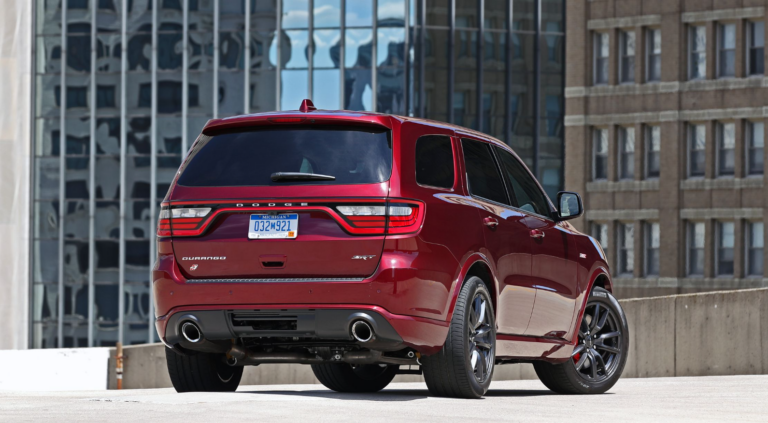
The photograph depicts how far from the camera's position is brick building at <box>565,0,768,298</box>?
5419 centimetres

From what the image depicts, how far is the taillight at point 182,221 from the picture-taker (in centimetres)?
895

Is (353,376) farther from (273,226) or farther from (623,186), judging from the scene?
(623,186)

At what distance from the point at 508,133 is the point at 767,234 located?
31.5 ft

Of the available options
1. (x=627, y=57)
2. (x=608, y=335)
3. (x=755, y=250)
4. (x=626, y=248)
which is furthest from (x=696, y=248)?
(x=608, y=335)

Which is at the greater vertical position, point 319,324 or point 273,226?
point 273,226

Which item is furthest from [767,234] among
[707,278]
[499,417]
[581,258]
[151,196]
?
[499,417]

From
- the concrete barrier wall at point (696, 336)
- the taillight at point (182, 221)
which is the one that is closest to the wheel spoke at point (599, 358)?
the taillight at point (182, 221)

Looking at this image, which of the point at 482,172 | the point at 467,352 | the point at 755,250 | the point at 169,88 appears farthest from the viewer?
the point at 755,250

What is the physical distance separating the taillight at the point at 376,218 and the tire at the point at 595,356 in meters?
2.86

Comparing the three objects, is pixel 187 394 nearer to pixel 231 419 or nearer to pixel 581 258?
pixel 231 419

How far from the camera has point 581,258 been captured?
11227 millimetres

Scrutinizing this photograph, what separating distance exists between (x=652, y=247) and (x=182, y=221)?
48.4 m

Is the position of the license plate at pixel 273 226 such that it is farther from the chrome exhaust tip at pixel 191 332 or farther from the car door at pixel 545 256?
the car door at pixel 545 256

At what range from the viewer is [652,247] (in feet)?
184
